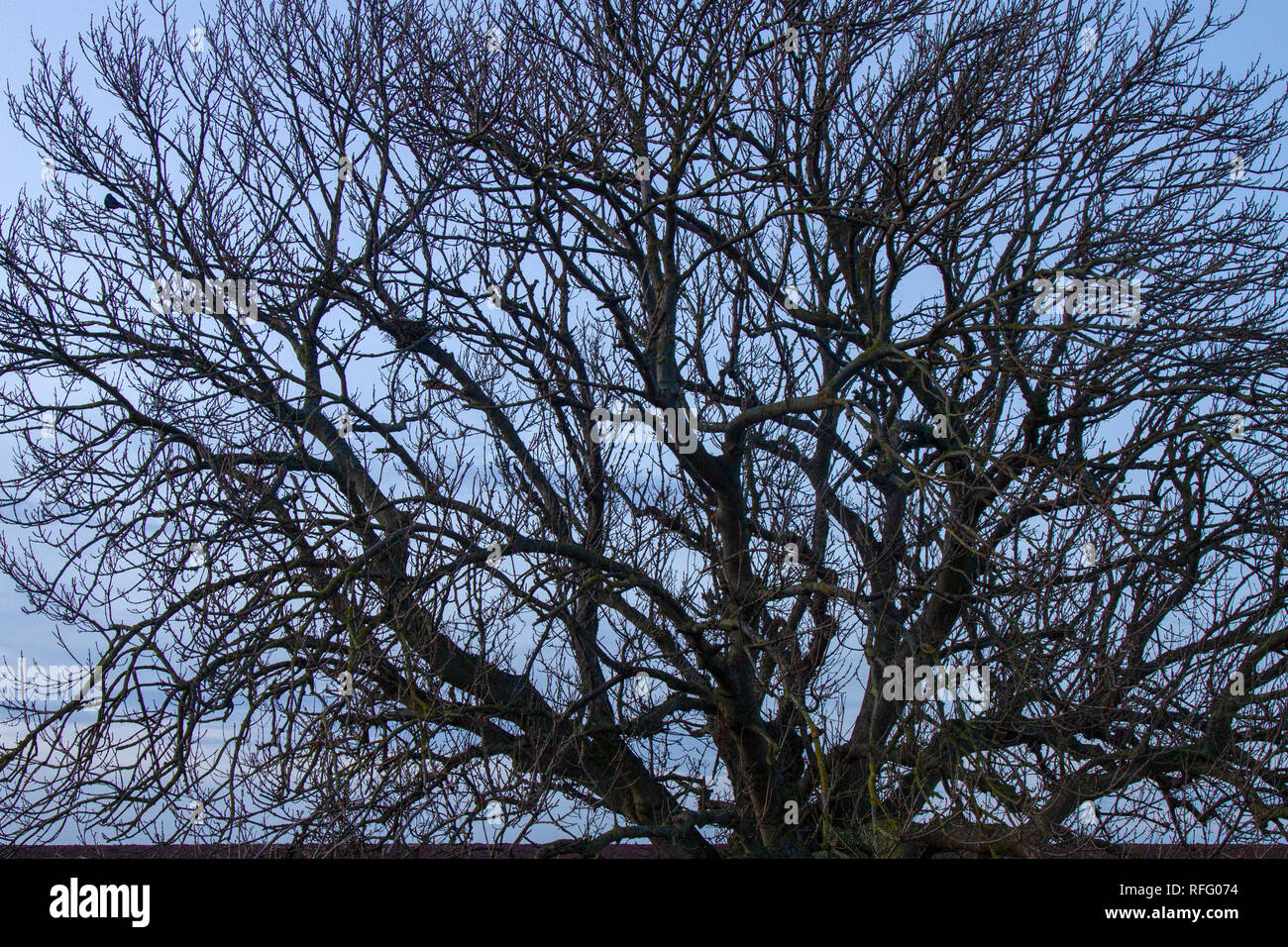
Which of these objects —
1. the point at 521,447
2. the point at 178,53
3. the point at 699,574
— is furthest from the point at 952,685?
the point at 178,53

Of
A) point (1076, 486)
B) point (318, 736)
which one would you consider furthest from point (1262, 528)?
point (318, 736)

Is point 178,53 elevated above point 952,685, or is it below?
above

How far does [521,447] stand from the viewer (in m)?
8.73

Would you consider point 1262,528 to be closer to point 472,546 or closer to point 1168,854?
point 1168,854

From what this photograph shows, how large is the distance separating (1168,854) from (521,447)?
5.81 m

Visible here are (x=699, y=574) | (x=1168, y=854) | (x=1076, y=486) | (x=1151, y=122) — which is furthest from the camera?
(x=1151, y=122)

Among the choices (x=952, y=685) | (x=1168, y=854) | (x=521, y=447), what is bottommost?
(x=1168, y=854)

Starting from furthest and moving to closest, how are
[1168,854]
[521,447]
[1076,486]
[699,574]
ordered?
1. [521,447]
2. [699,574]
3. [1168,854]
4. [1076,486]

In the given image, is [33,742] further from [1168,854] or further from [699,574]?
[1168,854]

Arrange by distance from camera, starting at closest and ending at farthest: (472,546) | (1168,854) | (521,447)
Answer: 1. (472,546)
2. (1168,854)
3. (521,447)

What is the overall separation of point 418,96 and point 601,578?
4318 mm

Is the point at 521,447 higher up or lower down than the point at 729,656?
higher up

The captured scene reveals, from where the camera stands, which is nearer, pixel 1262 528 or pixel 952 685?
pixel 952 685

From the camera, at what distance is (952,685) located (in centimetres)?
673
